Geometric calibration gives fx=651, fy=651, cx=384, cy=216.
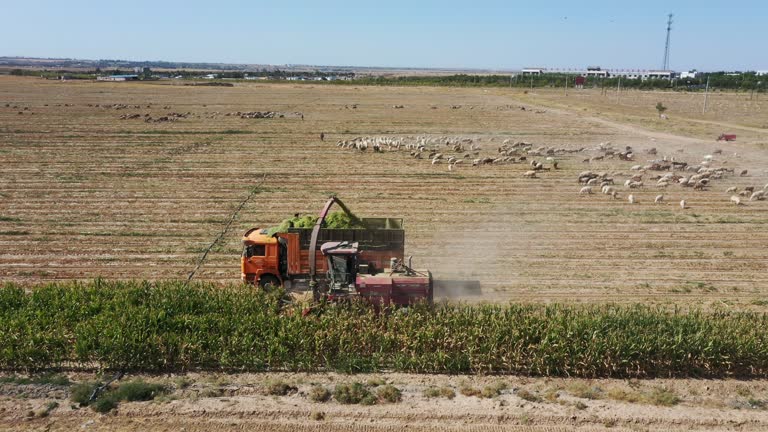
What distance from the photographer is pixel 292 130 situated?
57.6 metres

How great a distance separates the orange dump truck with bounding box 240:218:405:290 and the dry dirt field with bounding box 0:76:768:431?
93.0 inches

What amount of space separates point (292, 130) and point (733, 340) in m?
47.0

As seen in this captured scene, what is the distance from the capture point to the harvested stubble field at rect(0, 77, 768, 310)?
20766 mm

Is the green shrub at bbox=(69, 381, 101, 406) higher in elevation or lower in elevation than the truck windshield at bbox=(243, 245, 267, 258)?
lower

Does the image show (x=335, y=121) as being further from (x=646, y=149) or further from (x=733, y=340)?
(x=733, y=340)

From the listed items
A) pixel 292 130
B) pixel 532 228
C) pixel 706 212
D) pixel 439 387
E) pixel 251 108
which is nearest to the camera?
pixel 439 387

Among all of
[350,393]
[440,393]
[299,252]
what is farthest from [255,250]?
[440,393]

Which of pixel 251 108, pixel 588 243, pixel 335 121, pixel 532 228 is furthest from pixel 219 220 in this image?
pixel 251 108

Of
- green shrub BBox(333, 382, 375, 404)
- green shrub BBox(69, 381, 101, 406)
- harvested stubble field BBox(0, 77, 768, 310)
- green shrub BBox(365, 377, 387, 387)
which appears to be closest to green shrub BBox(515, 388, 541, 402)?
green shrub BBox(365, 377, 387, 387)

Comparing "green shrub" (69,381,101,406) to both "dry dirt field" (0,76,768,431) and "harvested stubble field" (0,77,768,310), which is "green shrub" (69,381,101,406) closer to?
"dry dirt field" (0,76,768,431)

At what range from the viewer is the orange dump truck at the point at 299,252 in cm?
1834

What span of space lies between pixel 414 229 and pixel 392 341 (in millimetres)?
11114

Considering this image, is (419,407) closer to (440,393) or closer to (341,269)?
(440,393)

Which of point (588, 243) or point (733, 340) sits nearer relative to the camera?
point (733, 340)
